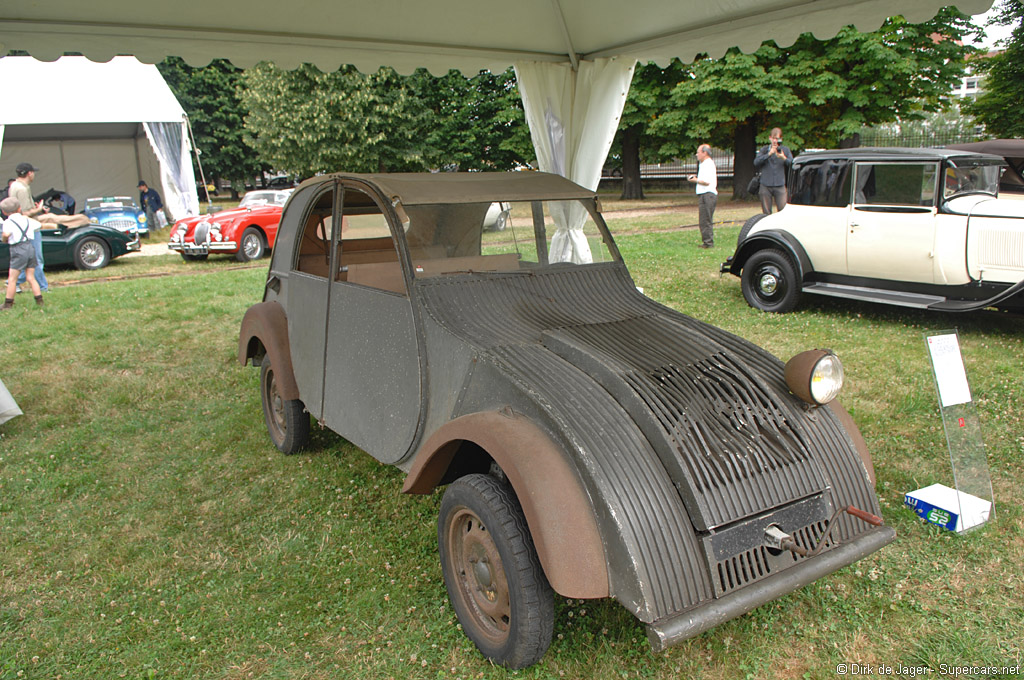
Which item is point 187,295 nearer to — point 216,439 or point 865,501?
point 216,439

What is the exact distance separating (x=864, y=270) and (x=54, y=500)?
7.83m

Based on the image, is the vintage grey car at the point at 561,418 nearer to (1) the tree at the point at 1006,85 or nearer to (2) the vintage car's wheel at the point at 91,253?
(2) the vintage car's wheel at the point at 91,253

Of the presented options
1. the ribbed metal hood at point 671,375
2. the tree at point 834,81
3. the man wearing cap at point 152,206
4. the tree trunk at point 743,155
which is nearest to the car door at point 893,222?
the ribbed metal hood at point 671,375

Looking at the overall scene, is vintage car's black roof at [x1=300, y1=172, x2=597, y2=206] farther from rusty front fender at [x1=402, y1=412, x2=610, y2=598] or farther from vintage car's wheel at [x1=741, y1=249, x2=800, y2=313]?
vintage car's wheel at [x1=741, y1=249, x2=800, y2=313]

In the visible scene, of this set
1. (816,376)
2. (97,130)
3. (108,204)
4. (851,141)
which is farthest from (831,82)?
(97,130)

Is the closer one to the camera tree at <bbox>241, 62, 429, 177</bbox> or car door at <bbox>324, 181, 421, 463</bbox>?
car door at <bbox>324, 181, 421, 463</bbox>

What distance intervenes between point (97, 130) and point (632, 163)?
64.4 feet

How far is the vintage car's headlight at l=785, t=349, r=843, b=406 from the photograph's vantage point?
2.88 metres

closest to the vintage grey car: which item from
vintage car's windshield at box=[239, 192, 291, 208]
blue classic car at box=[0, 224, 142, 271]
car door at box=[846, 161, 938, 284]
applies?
car door at box=[846, 161, 938, 284]

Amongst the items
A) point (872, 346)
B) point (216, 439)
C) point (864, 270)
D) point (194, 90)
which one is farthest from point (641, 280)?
point (194, 90)

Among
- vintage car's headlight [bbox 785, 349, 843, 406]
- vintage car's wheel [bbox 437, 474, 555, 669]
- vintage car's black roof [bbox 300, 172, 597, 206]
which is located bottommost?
vintage car's wheel [bbox 437, 474, 555, 669]

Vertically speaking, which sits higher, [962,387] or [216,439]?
[962,387]

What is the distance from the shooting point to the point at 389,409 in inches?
137

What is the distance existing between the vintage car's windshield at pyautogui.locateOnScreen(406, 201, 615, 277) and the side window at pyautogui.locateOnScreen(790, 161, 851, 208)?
4.98 metres
